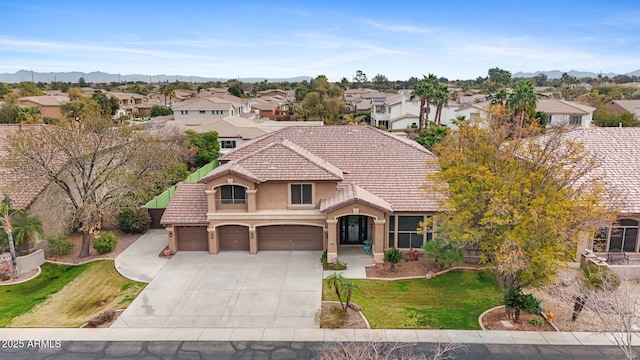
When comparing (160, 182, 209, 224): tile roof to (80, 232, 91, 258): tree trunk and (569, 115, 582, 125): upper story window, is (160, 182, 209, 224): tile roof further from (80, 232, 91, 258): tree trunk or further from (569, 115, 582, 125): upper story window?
(569, 115, 582, 125): upper story window

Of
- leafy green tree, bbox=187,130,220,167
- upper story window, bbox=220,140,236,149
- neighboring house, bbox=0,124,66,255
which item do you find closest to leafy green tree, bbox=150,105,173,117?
upper story window, bbox=220,140,236,149

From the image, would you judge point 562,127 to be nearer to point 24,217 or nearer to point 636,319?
point 636,319

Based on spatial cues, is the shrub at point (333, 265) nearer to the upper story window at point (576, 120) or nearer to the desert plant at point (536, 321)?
the desert plant at point (536, 321)

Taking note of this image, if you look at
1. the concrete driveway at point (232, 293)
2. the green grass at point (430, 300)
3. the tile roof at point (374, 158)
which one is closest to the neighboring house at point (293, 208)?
the tile roof at point (374, 158)

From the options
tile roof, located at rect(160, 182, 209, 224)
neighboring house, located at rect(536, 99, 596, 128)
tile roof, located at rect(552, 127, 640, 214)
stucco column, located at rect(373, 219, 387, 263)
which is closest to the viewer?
tile roof, located at rect(552, 127, 640, 214)

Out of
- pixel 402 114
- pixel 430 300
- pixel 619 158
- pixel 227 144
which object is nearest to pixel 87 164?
pixel 430 300
